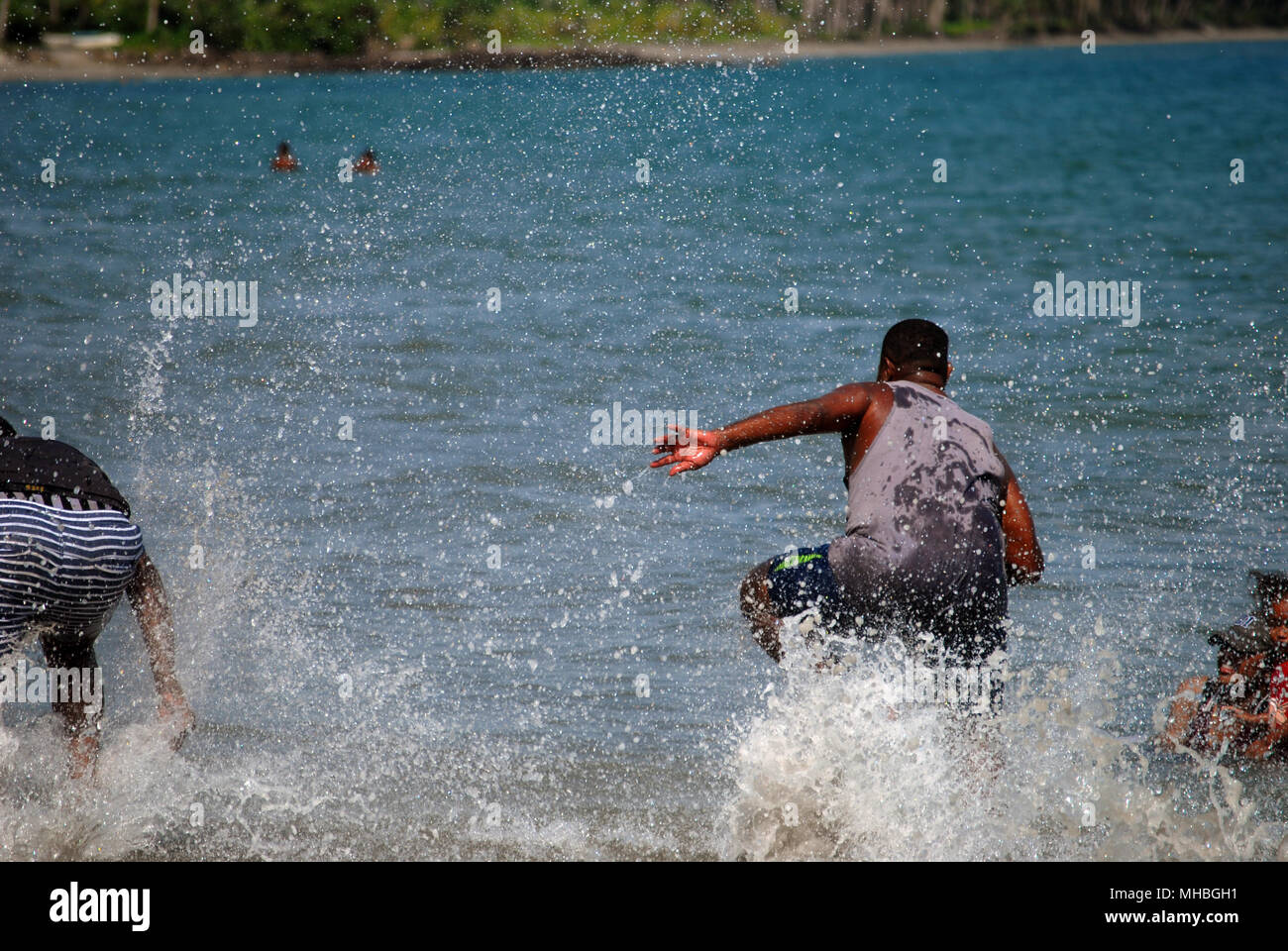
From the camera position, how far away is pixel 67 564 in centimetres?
430

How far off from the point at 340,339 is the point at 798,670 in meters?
8.81

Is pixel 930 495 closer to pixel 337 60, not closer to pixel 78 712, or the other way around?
pixel 78 712

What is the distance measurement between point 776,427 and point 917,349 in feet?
1.86

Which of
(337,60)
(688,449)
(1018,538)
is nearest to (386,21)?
(337,60)

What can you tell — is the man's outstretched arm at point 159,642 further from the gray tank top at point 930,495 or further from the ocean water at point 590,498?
the gray tank top at point 930,495

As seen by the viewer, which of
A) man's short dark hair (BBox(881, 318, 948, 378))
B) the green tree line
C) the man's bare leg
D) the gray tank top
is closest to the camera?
the gray tank top

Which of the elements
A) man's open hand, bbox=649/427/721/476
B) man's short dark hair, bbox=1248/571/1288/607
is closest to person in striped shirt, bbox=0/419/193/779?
man's open hand, bbox=649/427/721/476

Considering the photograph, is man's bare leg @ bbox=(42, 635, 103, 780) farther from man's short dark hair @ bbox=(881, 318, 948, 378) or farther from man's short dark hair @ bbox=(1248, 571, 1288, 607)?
man's short dark hair @ bbox=(1248, 571, 1288, 607)

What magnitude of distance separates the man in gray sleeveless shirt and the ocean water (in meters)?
0.29

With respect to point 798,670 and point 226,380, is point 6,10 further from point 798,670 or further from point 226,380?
point 798,670

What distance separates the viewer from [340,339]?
1300 centimetres

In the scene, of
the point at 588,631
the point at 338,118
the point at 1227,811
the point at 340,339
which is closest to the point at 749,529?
the point at 588,631

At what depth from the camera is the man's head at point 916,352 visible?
193 inches

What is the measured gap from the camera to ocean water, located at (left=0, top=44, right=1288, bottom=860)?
16.5ft
